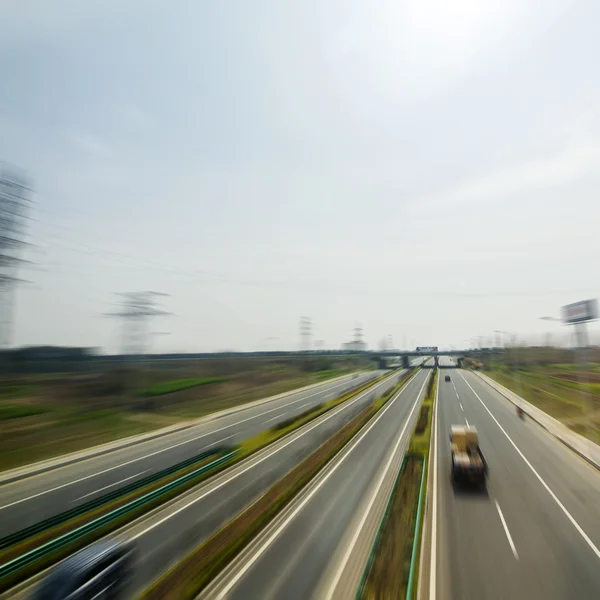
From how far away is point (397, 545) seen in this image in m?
17.8

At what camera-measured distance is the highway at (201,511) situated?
17.3m

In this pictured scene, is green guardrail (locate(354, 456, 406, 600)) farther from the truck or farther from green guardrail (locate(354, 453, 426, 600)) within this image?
the truck

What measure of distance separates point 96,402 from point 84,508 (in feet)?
144

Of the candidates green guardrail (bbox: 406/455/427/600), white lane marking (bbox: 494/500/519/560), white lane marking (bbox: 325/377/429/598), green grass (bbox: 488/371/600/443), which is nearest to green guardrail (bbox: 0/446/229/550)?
white lane marking (bbox: 325/377/429/598)

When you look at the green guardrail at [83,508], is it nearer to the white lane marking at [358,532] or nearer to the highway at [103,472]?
the highway at [103,472]

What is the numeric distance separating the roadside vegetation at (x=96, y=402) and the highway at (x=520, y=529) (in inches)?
1412

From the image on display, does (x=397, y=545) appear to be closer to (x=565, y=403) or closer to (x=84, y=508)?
(x=84, y=508)

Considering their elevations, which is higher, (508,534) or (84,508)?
(84,508)

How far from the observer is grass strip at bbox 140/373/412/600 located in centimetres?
1467

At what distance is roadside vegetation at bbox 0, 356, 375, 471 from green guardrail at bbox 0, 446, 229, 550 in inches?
587

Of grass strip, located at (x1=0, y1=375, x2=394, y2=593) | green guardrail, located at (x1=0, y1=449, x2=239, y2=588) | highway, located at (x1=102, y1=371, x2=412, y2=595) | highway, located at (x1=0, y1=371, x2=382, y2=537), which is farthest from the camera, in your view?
highway, located at (x1=0, y1=371, x2=382, y2=537)

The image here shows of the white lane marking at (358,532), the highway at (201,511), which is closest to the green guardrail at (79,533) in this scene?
the highway at (201,511)

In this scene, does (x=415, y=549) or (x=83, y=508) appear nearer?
(x=415, y=549)

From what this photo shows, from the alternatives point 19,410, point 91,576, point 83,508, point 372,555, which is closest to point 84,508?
point 83,508
